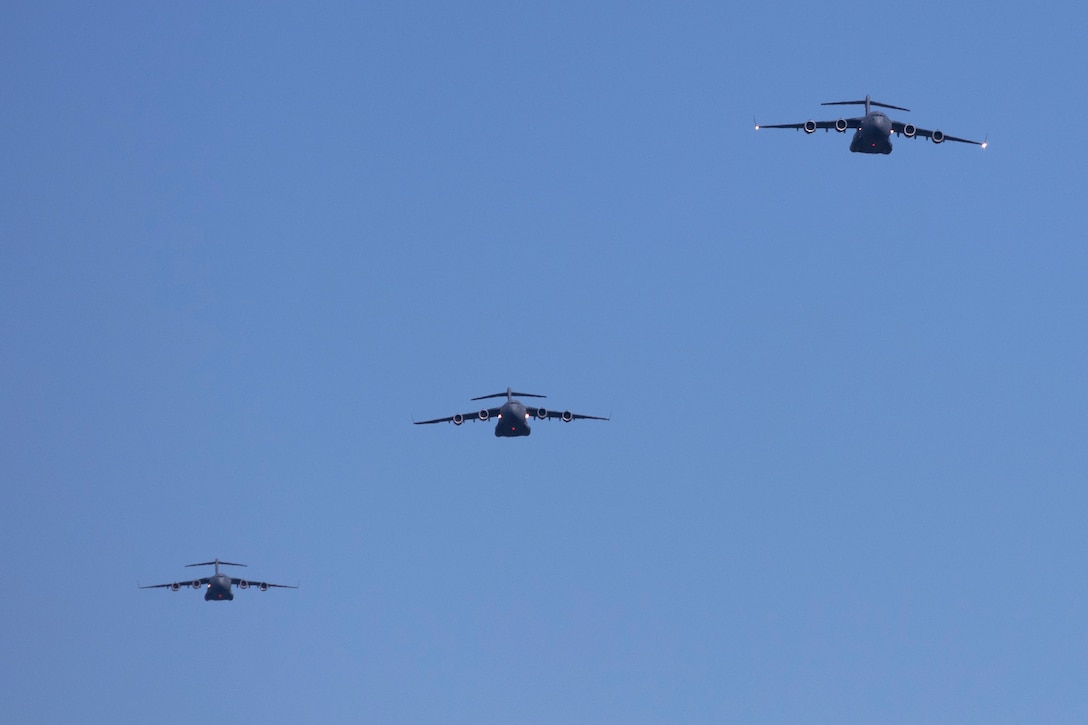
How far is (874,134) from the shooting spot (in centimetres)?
14025

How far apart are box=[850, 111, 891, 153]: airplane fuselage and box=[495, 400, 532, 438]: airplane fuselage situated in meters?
34.4

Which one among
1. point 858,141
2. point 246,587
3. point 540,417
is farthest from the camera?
point 246,587

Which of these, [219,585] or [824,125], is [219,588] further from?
[824,125]

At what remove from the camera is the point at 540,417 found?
525ft

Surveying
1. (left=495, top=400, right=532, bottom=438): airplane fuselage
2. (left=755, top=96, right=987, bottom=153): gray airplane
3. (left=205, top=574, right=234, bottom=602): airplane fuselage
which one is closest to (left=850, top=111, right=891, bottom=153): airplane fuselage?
(left=755, top=96, right=987, bottom=153): gray airplane

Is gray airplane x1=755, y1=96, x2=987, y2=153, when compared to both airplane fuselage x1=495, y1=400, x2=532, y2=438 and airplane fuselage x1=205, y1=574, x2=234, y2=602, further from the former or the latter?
airplane fuselage x1=205, y1=574, x2=234, y2=602

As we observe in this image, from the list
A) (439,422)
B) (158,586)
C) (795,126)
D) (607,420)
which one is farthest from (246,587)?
(795,126)

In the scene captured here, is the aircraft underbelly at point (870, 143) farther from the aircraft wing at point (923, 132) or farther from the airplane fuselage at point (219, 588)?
the airplane fuselage at point (219, 588)

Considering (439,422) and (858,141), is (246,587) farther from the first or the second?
(858,141)

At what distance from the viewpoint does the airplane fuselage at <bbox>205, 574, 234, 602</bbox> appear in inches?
7219

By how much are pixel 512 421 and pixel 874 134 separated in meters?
37.1

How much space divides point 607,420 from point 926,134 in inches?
1385

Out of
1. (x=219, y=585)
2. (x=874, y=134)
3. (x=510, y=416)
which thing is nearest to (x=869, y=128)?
(x=874, y=134)

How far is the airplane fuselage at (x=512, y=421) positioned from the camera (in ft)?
510
